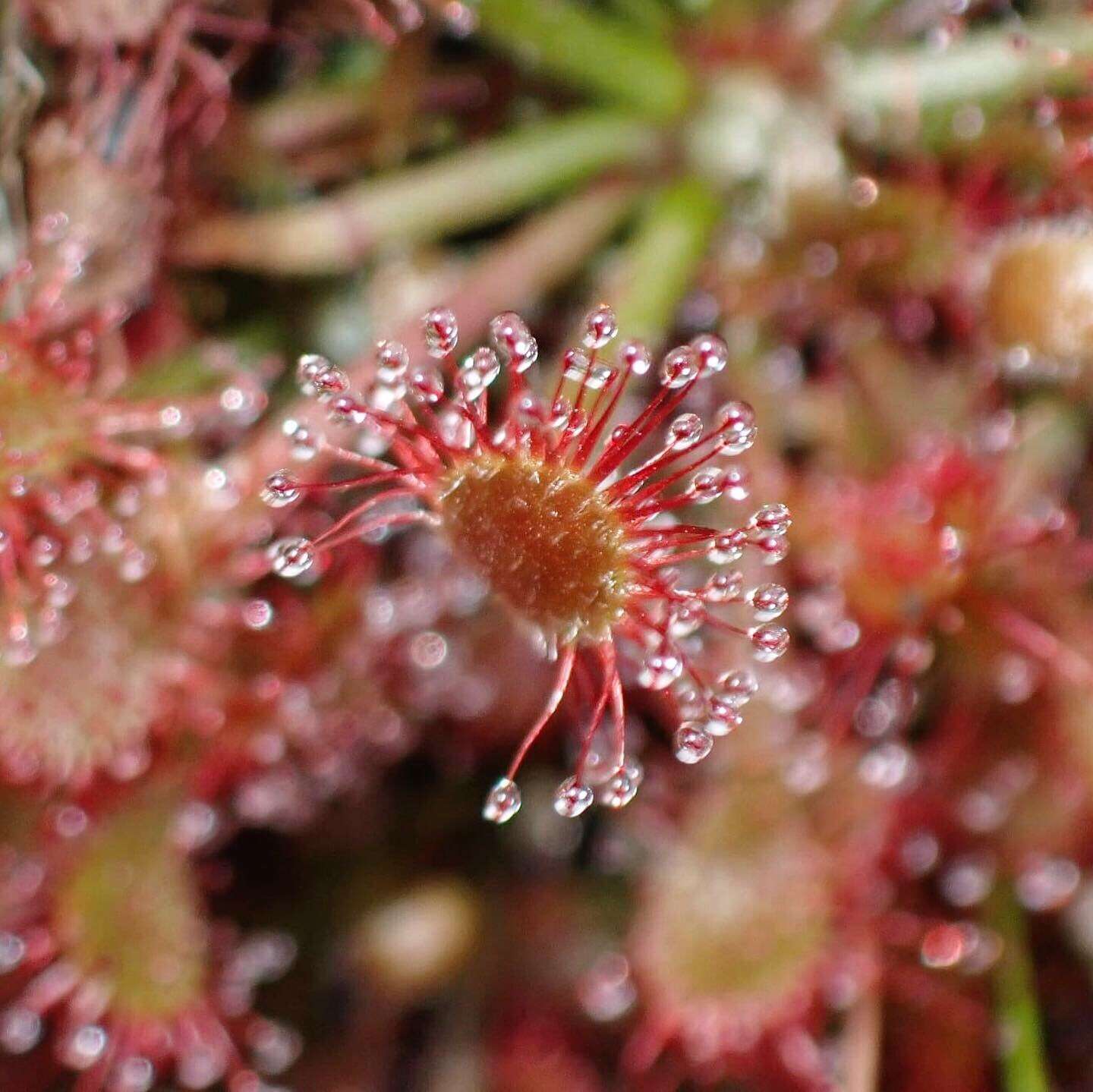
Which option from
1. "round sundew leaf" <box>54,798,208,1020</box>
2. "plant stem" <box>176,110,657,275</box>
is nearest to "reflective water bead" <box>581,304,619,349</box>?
"plant stem" <box>176,110,657,275</box>

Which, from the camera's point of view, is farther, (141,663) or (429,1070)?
(429,1070)

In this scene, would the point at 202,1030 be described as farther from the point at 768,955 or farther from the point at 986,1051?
the point at 986,1051

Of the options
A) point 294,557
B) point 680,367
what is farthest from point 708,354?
point 294,557

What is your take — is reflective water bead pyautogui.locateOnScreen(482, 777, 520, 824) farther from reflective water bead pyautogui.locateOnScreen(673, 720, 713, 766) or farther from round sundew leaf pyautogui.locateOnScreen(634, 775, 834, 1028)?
round sundew leaf pyautogui.locateOnScreen(634, 775, 834, 1028)

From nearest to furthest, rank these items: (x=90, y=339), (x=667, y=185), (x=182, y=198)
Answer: (x=90, y=339) → (x=182, y=198) → (x=667, y=185)

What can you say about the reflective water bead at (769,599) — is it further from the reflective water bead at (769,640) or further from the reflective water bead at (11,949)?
the reflective water bead at (11,949)

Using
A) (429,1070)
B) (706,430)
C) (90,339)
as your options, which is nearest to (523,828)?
(429,1070)
